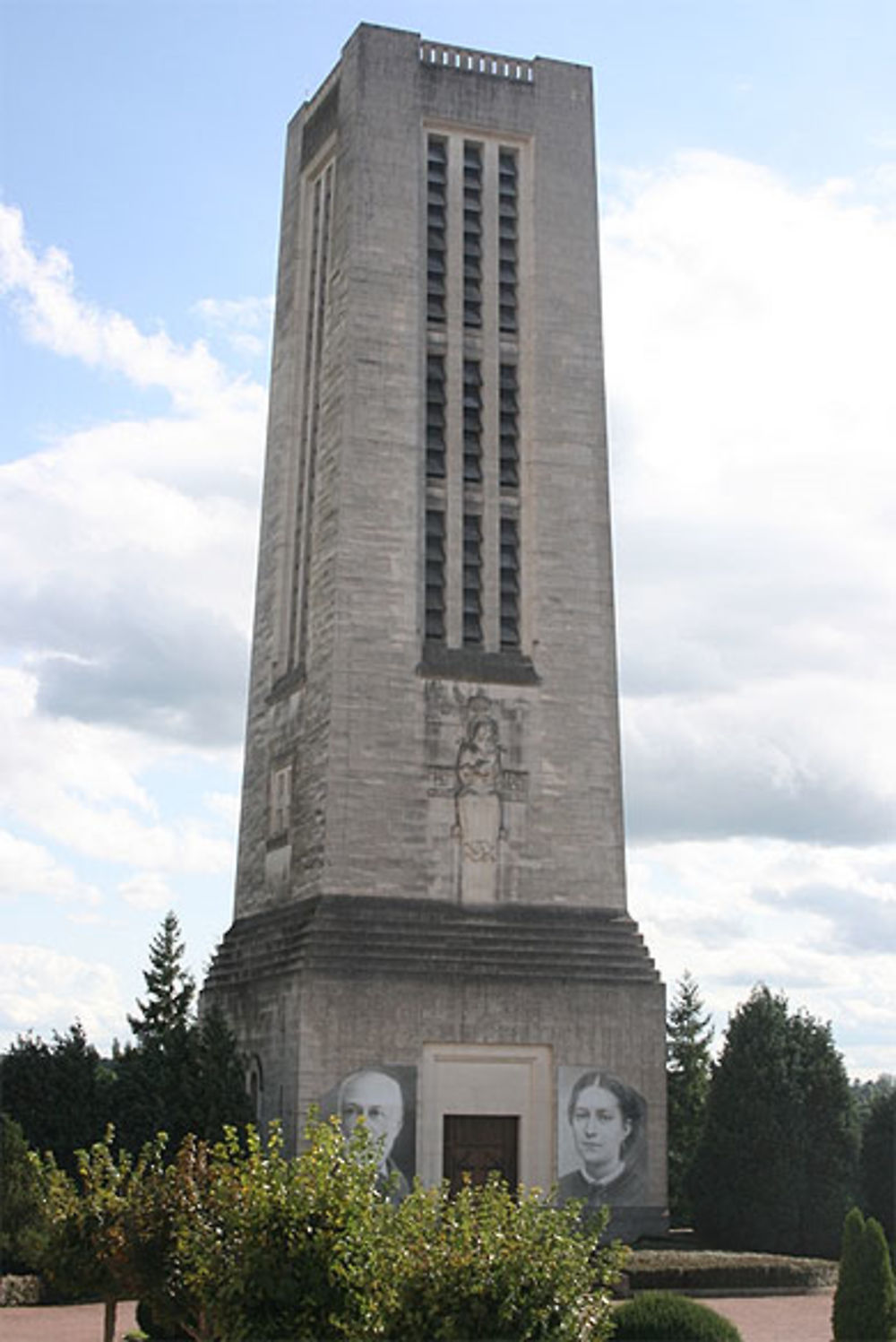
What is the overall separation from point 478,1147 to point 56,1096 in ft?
33.6

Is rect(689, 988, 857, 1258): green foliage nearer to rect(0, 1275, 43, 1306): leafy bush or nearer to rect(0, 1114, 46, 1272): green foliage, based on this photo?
rect(0, 1275, 43, 1306): leafy bush

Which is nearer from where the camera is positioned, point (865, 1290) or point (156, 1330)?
point (865, 1290)

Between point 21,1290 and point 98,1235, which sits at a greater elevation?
point 98,1235

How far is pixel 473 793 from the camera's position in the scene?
43.7 metres

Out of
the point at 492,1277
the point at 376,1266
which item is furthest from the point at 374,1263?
the point at 492,1277

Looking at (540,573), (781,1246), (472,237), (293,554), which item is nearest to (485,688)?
(540,573)

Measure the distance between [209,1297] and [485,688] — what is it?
92.2 ft

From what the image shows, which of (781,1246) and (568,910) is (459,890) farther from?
(781,1246)

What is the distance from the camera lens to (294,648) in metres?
48.0

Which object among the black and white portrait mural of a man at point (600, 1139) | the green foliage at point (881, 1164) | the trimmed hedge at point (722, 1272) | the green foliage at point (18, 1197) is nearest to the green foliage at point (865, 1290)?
the trimmed hedge at point (722, 1272)

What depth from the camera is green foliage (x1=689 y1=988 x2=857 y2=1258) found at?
145ft

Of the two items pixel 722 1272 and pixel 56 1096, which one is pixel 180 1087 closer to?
pixel 56 1096

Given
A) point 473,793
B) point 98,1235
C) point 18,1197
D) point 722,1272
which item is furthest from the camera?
point 473,793

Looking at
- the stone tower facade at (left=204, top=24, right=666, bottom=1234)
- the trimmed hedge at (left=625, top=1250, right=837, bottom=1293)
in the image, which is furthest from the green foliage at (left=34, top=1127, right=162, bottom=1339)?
the stone tower facade at (left=204, top=24, right=666, bottom=1234)
